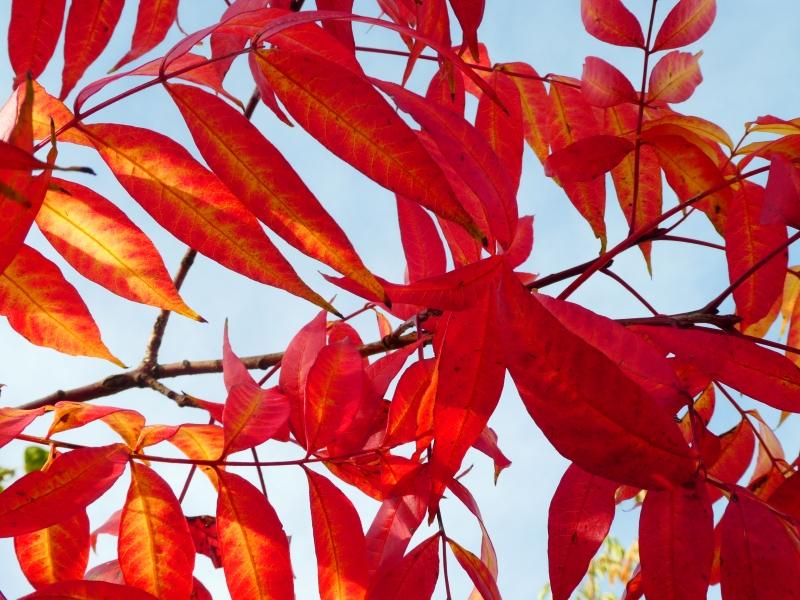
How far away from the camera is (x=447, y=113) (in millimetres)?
640

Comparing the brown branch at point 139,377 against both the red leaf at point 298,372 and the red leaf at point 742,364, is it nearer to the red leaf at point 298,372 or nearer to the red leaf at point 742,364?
the red leaf at point 298,372

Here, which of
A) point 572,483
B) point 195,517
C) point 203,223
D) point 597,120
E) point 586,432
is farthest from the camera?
point 597,120

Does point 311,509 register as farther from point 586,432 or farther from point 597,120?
point 597,120

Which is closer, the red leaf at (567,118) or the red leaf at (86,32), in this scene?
the red leaf at (86,32)

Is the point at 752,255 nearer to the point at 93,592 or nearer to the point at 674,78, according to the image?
the point at 674,78

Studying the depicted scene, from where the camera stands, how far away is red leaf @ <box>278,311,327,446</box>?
0.87 meters

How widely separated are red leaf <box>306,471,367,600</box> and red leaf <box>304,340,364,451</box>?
6 cm

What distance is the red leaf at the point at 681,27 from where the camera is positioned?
111 cm

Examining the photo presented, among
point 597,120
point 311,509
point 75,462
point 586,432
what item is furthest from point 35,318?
point 597,120

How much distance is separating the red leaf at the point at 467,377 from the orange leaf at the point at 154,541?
0.92ft

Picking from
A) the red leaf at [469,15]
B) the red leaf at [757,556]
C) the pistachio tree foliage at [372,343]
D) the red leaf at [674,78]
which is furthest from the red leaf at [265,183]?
the red leaf at [674,78]

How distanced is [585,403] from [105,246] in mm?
428

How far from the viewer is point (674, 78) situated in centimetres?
109

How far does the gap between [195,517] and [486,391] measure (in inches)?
20.3
